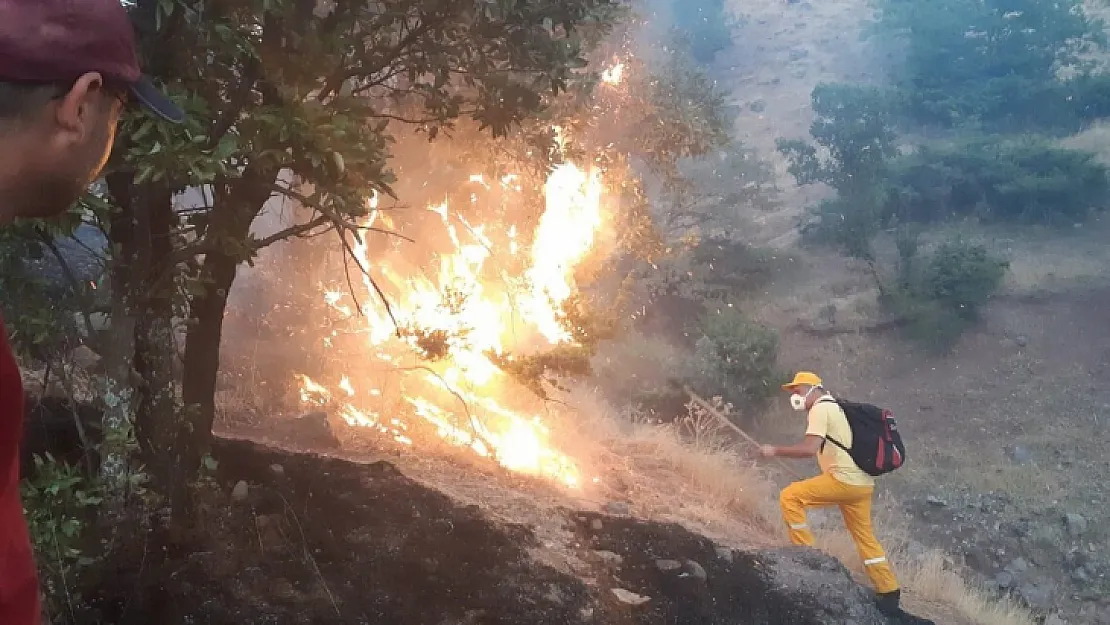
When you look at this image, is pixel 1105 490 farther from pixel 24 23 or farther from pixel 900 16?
pixel 900 16

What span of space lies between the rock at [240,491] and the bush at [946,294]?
19.6 m

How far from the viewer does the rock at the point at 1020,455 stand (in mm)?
15790

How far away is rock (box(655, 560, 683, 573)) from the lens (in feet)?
18.9

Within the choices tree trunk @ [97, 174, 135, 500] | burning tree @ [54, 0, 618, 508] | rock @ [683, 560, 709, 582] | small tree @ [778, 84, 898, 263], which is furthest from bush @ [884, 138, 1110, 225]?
tree trunk @ [97, 174, 135, 500]

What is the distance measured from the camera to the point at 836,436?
675 centimetres

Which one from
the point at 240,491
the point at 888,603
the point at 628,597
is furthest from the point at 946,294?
the point at 240,491

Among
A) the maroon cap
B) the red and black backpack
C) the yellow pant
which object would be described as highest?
the maroon cap

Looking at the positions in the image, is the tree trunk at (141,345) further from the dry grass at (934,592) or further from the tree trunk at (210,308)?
the dry grass at (934,592)

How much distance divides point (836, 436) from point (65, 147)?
21.5 feet

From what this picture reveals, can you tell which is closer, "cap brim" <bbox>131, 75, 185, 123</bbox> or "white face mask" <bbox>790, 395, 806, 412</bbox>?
"cap brim" <bbox>131, 75, 185, 123</bbox>

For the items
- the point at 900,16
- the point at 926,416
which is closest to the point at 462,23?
the point at 926,416

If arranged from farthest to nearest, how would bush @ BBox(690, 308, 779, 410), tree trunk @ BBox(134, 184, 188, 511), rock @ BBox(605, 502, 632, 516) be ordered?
bush @ BBox(690, 308, 779, 410) → rock @ BBox(605, 502, 632, 516) → tree trunk @ BBox(134, 184, 188, 511)

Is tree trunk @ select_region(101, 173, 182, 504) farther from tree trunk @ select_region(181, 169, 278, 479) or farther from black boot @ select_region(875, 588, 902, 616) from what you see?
black boot @ select_region(875, 588, 902, 616)

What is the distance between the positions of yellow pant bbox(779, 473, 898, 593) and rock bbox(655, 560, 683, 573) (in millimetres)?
1622
